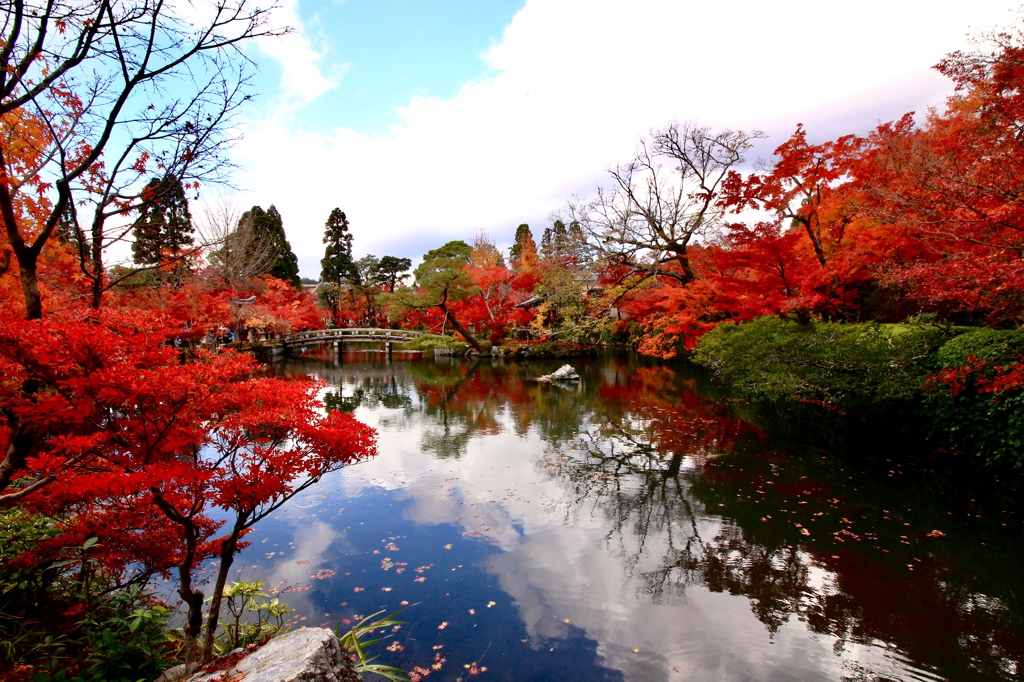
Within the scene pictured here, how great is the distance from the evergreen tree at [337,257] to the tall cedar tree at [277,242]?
1987 millimetres

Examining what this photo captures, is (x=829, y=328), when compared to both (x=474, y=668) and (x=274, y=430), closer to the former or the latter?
(x=474, y=668)

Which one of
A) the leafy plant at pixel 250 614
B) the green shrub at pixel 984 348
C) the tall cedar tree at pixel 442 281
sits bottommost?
the leafy plant at pixel 250 614

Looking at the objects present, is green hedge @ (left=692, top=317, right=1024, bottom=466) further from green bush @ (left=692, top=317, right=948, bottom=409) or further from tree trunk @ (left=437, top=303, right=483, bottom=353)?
tree trunk @ (left=437, top=303, right=483, bottom=353)

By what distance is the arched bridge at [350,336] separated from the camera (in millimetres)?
22984

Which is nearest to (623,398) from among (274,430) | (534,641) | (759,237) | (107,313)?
(759,237)

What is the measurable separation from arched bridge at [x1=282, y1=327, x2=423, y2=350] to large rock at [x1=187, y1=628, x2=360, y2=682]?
2074 centimetres

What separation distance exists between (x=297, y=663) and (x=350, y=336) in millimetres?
22005

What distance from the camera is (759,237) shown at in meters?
10.0

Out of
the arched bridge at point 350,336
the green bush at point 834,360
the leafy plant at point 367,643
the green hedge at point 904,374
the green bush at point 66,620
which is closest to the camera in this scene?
the green bush at point 66,620

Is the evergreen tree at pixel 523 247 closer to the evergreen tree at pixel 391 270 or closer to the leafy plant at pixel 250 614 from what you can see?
the evergreen tree at pixel 391 270

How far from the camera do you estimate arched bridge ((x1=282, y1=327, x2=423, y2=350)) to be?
23.0m

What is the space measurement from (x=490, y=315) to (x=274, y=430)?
20881mm

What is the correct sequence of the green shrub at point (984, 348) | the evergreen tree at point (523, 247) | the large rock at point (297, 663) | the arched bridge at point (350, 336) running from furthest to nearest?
1. the evergreen tree at point (523, 247)
2. the arched bridge at point (350, 336)
3. the green shrub at point (984, 348)
4. the large rock at point (297, 663)

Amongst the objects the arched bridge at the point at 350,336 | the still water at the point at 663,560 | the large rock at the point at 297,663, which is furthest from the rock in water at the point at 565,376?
the large rock at the point at 297,663
